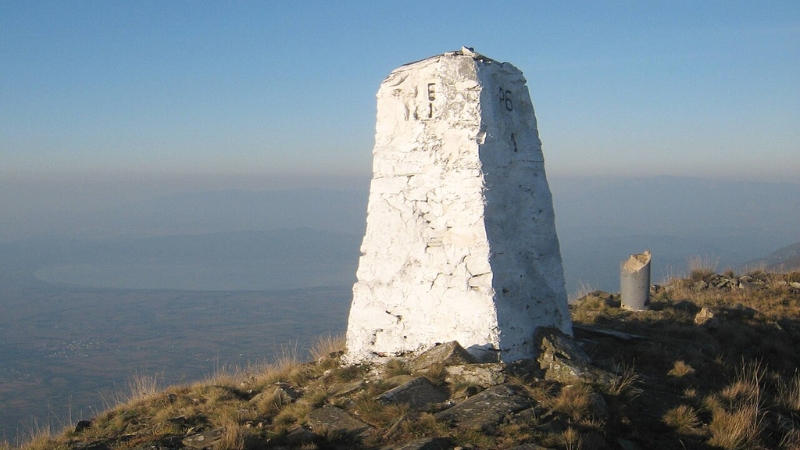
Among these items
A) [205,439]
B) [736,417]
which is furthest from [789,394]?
[205,439]

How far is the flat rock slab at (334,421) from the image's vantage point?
18.5ft

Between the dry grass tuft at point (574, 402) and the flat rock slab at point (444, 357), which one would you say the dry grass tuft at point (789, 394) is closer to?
the dry grass tuft at point (574, 402)

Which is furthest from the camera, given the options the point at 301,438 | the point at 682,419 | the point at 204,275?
the point at 204,275

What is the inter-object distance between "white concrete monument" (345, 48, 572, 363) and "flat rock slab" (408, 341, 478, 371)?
0.13 metres

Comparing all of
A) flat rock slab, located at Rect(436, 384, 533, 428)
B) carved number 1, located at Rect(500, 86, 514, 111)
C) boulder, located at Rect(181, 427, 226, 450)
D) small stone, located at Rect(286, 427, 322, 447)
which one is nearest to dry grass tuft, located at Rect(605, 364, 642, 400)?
flat rock slab, located at Rect(436, 384, 533, 428)

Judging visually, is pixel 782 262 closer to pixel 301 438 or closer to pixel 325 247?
pixel 301 438

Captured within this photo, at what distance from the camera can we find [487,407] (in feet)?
18.4

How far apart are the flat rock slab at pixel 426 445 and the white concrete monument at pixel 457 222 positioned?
1758 mm

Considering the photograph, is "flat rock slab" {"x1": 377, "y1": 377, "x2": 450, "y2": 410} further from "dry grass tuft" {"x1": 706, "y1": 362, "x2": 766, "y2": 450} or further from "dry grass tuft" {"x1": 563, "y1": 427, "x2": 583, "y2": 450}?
"dry grass tuft" {"x1": 706, "y1": 362, "x2": 766, "y2": 450}

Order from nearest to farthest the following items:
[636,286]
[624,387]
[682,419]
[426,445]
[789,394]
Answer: [426,445]
[682,419]
[624,387]
[789,394]
[636,286]

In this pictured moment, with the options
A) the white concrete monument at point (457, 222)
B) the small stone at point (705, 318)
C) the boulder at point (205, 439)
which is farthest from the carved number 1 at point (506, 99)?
the small stone at point (705, 318)

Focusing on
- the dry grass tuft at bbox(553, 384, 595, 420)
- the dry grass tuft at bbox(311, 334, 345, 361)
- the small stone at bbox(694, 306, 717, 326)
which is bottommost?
the dry grass tuft at bbox(311, 334, 345, 361)

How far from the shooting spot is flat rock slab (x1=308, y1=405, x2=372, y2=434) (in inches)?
222

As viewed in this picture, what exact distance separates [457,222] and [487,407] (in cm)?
211
